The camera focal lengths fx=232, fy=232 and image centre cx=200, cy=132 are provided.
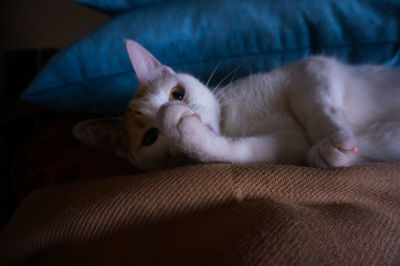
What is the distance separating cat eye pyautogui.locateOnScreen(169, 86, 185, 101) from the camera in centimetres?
82

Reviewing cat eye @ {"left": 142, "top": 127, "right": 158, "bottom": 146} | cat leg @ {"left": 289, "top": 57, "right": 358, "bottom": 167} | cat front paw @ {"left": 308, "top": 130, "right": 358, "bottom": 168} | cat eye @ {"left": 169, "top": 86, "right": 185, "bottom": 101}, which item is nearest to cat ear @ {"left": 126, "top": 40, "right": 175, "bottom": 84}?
cat eye @ {"left": 169, "top": 86, "right": 185, "bottom": 101}

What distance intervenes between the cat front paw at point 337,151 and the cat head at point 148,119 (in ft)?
1.07

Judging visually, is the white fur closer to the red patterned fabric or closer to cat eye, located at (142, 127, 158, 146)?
cat eye, located at (142, 127, 158, 146)

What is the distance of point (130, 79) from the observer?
108 cm

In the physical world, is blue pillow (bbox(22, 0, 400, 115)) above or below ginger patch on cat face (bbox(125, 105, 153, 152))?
above

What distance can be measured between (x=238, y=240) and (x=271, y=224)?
6 centimetres

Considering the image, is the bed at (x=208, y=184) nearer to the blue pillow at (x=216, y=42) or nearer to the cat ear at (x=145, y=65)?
the blue pillow at (x=216, y=42)

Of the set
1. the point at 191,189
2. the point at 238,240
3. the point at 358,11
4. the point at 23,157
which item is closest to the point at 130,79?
the point at 23,157

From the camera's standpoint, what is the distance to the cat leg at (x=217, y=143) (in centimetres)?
57

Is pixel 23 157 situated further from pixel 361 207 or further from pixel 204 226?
pixel 361 207

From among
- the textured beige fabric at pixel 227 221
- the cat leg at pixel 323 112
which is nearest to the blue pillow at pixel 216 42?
the cat leg at pixel 323 112

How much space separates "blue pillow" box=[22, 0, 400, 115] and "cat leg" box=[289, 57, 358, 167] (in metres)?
0.22

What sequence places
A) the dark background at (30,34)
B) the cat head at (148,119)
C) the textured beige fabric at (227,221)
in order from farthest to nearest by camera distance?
the dark background at (30,34) → the cat head at (148,119) → the textured beige fabric at (227,221)

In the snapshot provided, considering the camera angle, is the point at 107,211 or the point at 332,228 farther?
the point at 107,211
